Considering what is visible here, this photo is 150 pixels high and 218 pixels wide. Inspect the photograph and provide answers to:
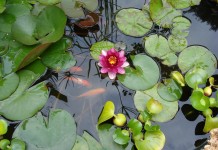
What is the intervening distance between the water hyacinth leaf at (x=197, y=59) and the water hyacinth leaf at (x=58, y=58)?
67cm

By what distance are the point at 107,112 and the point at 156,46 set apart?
56 centimetres

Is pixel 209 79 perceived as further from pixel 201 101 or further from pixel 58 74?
pixel 58 74

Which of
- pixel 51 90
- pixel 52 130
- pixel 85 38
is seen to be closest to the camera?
pixel 52 130

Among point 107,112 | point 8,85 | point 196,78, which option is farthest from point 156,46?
point 8,85

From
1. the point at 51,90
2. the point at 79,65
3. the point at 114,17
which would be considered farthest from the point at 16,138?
the point at 114,17

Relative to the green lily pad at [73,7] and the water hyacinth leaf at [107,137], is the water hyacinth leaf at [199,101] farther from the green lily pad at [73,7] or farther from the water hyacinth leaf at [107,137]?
the green lily pad at [73,7]

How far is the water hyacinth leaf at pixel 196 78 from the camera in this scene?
82.7 inches

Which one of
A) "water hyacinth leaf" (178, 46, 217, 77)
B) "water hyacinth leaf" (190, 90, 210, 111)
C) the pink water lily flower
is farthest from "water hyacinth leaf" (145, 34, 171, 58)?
"water hyacinth leaf" (190, 90, 210, 111)

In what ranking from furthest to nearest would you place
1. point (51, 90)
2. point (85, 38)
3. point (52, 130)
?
point (85, 38)
point (51, 90)
point (52, 130)

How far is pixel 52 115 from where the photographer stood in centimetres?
208

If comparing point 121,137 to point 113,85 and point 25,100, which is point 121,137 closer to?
→ point 113,85

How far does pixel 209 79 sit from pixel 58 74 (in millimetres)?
912

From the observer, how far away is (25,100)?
2.10m

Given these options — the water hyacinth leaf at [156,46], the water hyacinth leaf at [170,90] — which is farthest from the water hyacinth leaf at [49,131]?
the water hyacinth leaf at [156,46]
